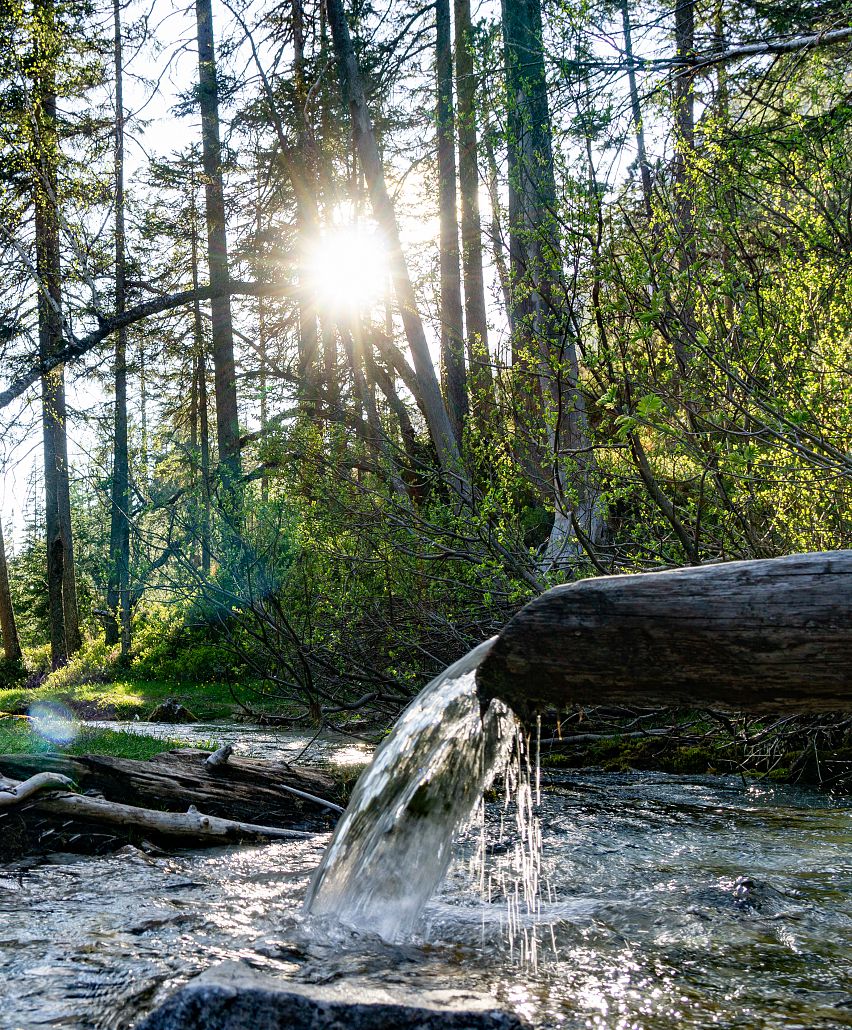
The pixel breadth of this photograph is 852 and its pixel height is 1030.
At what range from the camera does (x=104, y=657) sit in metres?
23.3

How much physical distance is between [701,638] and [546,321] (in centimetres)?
A: 372

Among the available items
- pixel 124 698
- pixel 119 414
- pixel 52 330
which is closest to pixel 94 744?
pixel 124 698

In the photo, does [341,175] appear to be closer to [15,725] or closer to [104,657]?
[15,725]

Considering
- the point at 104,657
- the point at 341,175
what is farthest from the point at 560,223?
the point at 104,657

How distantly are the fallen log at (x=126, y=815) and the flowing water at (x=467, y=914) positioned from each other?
21 centimetres

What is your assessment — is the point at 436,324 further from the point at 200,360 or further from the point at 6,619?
the point at 6,619

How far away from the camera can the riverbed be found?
315 cm

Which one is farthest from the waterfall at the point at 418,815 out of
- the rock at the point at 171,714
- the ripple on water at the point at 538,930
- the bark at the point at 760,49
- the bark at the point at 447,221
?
the bark at the point at 447,221

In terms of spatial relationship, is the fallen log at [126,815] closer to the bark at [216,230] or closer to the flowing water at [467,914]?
the flowing water at [467,914]

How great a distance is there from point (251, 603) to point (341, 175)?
1079 cm

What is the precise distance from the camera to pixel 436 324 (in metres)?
11.5

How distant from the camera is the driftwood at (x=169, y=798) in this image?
212 inches

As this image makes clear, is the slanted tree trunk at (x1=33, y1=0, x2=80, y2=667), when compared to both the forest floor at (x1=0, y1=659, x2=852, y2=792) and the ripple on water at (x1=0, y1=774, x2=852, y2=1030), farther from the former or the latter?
the ripple on water at (x1=0, y1=774, x2=852, y2=1030)

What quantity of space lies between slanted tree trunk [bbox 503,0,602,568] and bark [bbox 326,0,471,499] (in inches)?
59.8
